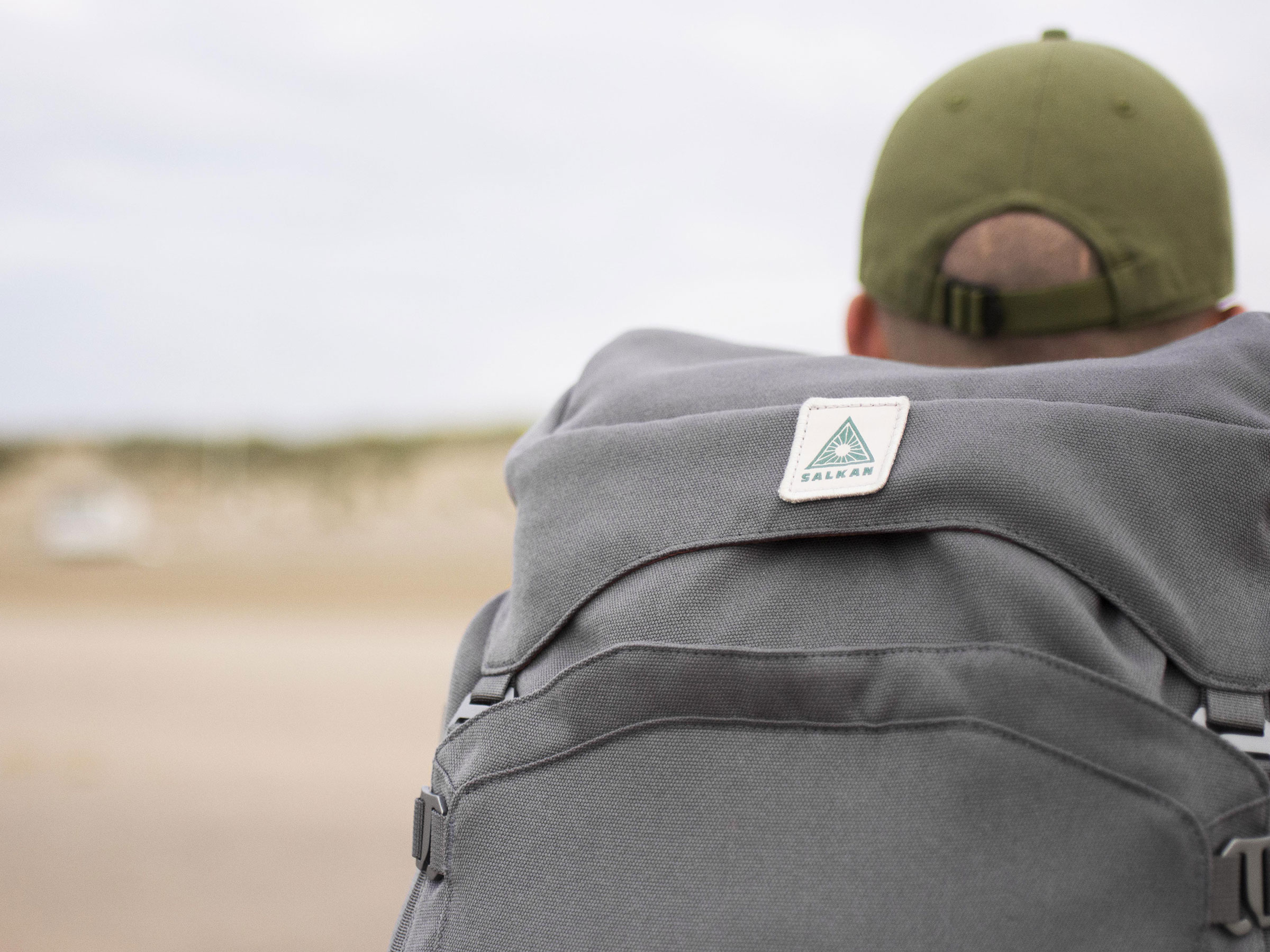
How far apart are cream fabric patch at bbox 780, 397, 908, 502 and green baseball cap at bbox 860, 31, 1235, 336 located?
29cm

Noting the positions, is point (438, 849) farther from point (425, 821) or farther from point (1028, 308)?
point (1028, 308)

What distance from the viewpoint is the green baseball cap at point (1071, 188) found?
1.14 m

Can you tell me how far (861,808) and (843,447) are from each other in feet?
0.95

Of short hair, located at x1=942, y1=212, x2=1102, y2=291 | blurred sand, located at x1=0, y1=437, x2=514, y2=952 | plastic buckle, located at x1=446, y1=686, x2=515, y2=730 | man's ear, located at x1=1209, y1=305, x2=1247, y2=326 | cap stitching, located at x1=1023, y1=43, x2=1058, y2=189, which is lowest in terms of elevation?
blurred sand, located at x1=0, y1=437, x2=514, y2=952

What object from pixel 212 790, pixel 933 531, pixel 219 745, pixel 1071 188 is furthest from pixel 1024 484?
pixel 219 745

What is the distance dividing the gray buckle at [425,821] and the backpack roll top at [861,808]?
0.10m

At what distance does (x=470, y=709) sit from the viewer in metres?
1.09

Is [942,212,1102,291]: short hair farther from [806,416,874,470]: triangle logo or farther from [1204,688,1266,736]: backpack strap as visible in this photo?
[1204,688,1266,736]: backpack strap

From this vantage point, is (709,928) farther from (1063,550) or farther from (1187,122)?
(1187,122)

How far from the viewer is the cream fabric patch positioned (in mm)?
918

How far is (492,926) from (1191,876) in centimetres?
55

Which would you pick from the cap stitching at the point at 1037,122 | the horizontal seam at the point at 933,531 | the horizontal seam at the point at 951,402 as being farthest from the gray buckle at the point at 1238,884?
the cap stitching at the point at 1037,122

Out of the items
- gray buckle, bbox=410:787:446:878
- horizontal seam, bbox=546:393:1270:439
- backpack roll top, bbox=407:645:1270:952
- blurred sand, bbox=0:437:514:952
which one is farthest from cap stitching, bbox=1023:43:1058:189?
blurred sand, bbox=0:437:514:952

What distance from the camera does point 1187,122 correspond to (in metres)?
1.19
